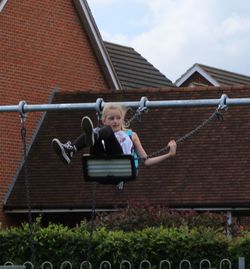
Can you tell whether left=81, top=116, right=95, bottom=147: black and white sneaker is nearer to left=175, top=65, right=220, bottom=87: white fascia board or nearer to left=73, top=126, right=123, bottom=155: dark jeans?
left=73, top=126, right=123, bottom=155: dark jeans

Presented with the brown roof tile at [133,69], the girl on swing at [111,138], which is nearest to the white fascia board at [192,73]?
the brown roof tile at [133,69]

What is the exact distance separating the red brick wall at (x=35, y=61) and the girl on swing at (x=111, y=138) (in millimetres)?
15296

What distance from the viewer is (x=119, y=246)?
18453 mm

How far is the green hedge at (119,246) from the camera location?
18.0 metres

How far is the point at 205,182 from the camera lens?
27.5 metres

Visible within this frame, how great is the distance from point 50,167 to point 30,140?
1.12 meters

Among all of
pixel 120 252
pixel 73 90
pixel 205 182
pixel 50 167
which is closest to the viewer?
pixel 120 252

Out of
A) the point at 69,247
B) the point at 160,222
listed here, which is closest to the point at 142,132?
the point at 160,222

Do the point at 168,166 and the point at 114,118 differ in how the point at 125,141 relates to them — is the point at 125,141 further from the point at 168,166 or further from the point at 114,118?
the point at 168,166

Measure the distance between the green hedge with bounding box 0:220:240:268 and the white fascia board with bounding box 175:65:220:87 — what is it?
21.1 m

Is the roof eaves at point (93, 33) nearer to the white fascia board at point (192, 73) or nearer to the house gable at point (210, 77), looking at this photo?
the house gable at point (210, 77)

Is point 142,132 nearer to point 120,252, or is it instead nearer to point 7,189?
point 7,189

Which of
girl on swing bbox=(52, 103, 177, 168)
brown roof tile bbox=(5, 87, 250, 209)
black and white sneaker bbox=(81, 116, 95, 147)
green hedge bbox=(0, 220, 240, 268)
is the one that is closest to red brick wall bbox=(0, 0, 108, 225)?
brown roof tile bbox=(5, 87, 250, 209)

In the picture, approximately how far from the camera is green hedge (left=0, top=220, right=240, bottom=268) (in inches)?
707
